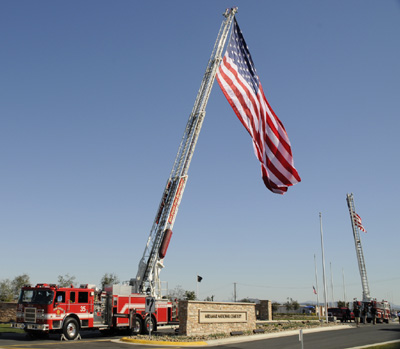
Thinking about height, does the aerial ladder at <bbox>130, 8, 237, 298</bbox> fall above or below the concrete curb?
above

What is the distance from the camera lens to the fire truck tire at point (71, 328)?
21744 mm

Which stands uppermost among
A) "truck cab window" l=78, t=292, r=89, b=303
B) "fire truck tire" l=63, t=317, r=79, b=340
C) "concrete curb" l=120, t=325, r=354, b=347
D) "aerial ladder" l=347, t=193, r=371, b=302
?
"aerial ladder" l=347, t=193, r=371, b=302

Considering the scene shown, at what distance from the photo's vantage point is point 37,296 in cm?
2184

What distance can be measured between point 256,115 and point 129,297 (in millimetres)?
A: 12823

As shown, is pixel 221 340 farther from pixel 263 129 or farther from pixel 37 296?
pixel 263 129

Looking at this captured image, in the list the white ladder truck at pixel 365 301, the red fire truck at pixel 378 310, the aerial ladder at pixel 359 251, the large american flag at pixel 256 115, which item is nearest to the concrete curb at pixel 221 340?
the large american flag at pixel 256 115

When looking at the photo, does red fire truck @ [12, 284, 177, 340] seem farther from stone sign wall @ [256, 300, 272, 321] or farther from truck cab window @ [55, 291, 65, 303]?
stone sign wall @ [256, 300, 272, 321]

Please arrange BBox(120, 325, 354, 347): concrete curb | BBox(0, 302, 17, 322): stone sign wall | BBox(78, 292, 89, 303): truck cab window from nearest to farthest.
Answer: BBox(120, 325, 354, 347): concrete curb
BBox(78, 292, 89, 303): truck cab window
BBox(0, 302, 17, 322): stone sign wall

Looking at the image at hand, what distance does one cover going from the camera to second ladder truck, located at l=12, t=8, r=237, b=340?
21.6 meters

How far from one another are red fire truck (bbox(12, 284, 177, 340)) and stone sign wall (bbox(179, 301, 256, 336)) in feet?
6.30

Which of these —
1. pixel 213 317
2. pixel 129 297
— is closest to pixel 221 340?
pixel 213 317

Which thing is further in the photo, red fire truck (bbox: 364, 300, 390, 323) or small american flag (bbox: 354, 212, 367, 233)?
small american flag (bbox: 354, 212, 367, 233)

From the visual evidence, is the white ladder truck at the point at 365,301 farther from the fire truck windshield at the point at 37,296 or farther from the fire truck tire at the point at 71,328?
the fire truck windshield at the point at 37,296

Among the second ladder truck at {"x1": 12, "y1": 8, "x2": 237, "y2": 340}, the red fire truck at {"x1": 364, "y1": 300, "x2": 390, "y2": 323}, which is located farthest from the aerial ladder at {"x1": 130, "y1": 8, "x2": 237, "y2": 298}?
the red fire truck at {"x1": 364, "y1": 300, "x2": 390, "y2": 323}
